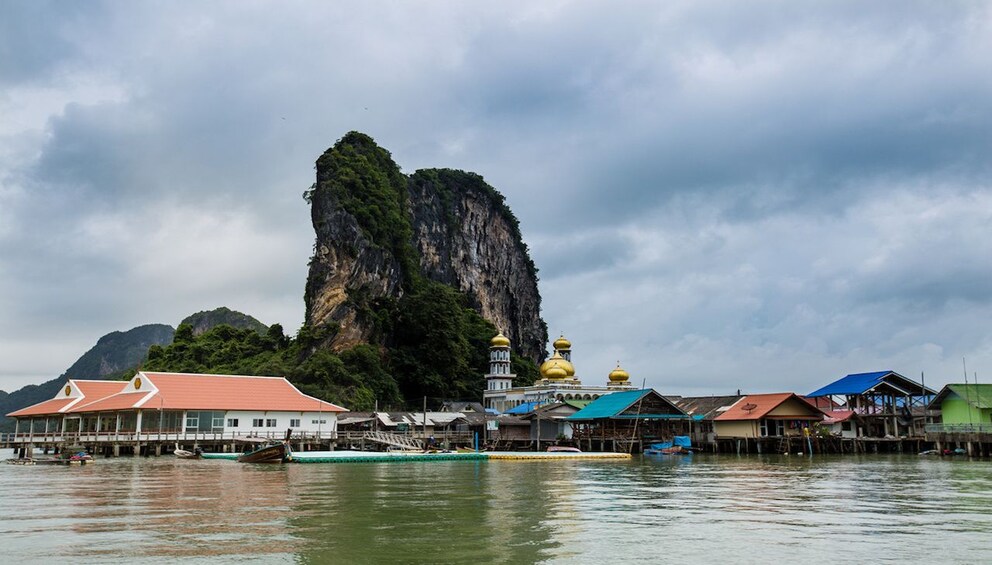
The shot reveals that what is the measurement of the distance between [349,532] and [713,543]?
20.7ft

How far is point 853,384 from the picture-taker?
5272 cm

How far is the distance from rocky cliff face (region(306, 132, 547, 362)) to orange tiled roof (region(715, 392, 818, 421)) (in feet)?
122

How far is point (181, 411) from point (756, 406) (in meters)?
34.9

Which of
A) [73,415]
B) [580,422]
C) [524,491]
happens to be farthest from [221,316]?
[524,491]

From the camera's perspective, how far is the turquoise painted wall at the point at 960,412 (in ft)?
151

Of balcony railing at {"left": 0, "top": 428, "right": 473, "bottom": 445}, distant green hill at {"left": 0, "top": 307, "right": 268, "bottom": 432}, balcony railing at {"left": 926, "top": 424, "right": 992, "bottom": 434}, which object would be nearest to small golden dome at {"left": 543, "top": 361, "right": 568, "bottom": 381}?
balcony railing at {"left": 0, "top": 428, "right": 473, "bottom": 445}

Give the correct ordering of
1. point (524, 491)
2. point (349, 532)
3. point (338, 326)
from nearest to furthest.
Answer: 1. point (349, 532)
2. point (524, 491)
3. point (338, 326)

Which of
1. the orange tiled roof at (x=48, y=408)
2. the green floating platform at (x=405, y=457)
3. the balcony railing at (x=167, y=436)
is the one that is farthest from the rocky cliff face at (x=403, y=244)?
the green floating platform at (x=405, y=457)

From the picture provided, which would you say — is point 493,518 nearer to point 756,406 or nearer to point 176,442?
point 176,442

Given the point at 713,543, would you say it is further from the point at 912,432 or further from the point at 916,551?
the point at 912,432

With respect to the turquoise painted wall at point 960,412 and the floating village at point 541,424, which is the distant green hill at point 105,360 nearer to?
the floating village at point 541,424

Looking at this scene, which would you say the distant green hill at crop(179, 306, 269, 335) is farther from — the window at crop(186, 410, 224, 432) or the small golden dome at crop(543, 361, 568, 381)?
the window at crop(186, 410, 224, 432)

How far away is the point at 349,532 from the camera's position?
14.5 metres

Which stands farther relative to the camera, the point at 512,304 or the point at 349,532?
the point at 512,304
